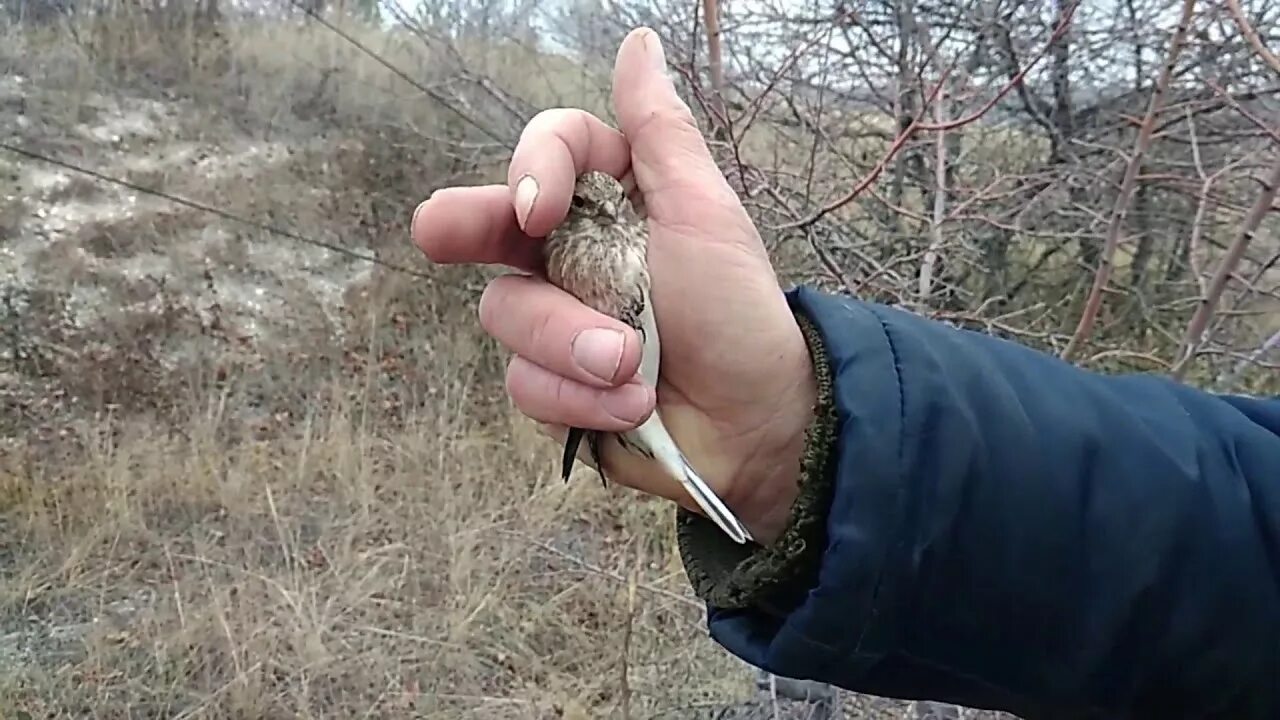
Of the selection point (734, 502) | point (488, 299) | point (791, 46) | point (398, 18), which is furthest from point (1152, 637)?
point (398, 18)

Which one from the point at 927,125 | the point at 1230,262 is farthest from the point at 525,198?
Result: the point at 1230,262

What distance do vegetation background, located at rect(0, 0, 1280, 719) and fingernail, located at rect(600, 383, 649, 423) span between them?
880 millimetres

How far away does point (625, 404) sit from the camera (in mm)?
1093

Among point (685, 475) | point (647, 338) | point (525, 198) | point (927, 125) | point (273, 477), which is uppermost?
point (927, 125)

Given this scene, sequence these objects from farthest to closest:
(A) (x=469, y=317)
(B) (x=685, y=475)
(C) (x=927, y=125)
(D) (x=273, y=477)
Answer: (A) (x=469, y=317) → (D) (x=273, y=477) → (C) (x=927, y=125) → (B) (x=685, y=475)

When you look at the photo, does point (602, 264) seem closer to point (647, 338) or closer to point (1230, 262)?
point (647, 338)

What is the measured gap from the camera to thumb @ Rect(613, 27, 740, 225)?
122 centimetres

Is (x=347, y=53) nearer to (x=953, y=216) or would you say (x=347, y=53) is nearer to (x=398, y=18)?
(x=398, y=18)

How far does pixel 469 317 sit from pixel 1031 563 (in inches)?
185

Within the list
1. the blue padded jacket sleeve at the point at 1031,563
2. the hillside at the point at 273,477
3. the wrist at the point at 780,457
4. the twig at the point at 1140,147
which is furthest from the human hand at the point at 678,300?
the hillside at the point at 273,477

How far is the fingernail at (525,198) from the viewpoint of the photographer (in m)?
1.06

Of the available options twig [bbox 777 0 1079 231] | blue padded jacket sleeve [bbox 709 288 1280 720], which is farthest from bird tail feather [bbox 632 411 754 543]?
twig [bbox 777 0 1079 231]

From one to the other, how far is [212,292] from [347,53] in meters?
2.43

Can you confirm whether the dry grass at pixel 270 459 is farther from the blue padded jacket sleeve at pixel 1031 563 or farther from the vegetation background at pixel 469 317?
the blue padded jacket sleeve at pixel 1031 563
